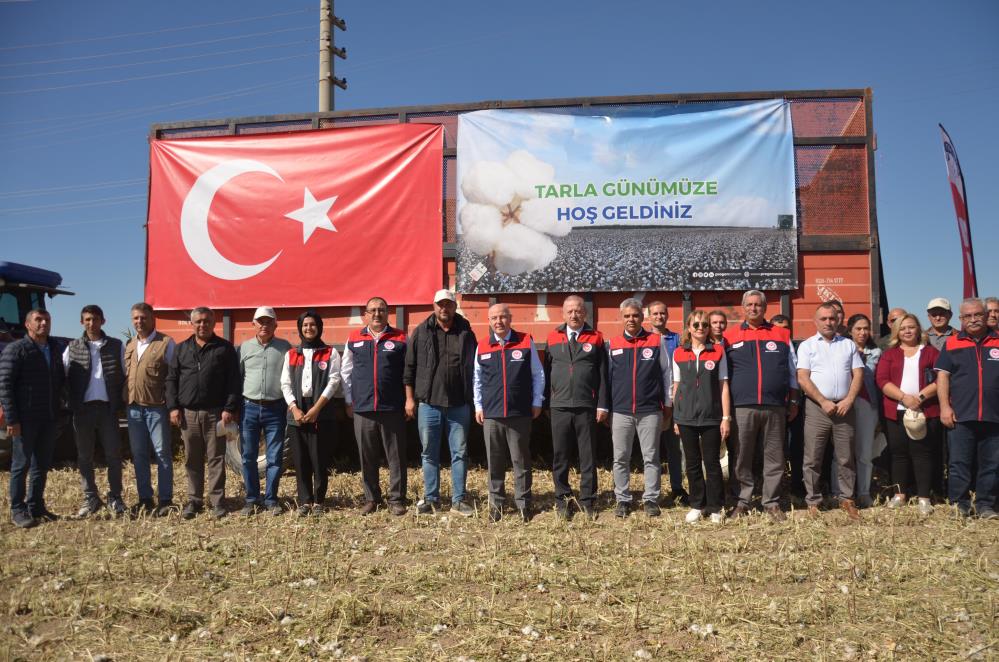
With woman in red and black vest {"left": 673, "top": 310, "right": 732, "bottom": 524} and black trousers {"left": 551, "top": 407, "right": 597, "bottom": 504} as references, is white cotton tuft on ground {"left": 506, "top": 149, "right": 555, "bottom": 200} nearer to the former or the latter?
woman in red and black vest {"left": 673, "top": 310, "right": 732, "bottom": 524}

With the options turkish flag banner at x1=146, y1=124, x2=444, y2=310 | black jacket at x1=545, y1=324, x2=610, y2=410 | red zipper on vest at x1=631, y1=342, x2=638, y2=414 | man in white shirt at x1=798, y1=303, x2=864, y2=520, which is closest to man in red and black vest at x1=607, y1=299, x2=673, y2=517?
red zipper on vest at x1=631, y1=342, x2=638, y2=414

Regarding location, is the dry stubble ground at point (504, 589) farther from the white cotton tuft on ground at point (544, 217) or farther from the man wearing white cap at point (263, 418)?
the white cotton tuft on ground at point (544, 217)

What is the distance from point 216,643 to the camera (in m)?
3.27

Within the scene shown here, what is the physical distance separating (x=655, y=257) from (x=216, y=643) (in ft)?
15.2

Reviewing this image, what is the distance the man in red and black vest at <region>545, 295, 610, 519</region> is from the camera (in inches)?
218

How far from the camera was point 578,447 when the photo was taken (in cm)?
557

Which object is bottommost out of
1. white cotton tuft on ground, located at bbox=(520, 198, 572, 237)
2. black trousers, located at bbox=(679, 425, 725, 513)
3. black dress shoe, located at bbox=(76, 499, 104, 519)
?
black dress shoe, located at bbox=(76, 499, 104, 519)

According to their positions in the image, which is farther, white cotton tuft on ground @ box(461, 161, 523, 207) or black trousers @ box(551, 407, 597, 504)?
white cotton tuft on ground @ box(461, 161, 523, 207)

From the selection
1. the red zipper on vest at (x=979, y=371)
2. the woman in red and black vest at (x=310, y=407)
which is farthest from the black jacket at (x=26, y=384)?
the red zipper on vest at (x=979, y=371)

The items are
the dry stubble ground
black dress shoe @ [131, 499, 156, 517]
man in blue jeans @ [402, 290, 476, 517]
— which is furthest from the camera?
black dress shoe @ [131, 499, 156, 517]

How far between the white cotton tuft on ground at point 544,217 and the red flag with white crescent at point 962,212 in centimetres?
545

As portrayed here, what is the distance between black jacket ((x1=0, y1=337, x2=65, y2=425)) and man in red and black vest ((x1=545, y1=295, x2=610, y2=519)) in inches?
159

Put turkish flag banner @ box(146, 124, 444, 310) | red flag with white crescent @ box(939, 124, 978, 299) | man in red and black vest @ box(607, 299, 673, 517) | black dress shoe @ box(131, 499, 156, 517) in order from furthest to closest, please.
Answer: red flag with white crescent @ box(939, 124, 978, 299)
turkish flag banner @ box(146, 124, 444, 310)
black dress shoe @ box(131, 499, 156, 517)
man in red and black vest @ box(607, 299, 673, 517)

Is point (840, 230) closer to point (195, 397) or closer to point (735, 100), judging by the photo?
point (735, 100)
